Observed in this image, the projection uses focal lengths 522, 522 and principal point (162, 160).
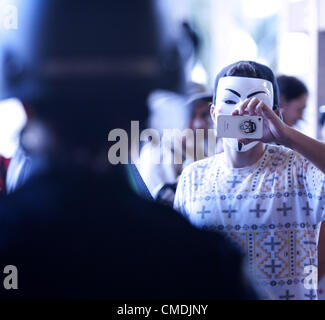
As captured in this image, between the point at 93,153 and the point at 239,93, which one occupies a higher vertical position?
the point at 239,93

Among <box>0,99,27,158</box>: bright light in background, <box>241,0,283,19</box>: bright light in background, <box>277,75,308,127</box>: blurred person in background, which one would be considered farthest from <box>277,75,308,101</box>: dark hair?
<box>0,99,27,158</box>: bright light in background

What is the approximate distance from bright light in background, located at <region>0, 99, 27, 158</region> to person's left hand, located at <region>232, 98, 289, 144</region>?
1.51 ft

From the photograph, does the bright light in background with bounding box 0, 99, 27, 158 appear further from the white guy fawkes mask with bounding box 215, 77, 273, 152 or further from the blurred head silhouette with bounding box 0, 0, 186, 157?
the white guy fawkes mask with bounding box 215, 77, 273, 152

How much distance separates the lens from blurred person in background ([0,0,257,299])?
109 cm

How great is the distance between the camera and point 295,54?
114cm

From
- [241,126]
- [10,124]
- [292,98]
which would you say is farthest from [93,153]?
[292,98]

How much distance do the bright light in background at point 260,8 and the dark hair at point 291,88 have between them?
0.15 metres

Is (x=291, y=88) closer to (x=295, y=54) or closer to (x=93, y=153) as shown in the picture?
(x=295, y=54)

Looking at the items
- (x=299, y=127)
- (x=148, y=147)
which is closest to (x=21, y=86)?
(x=148, y=147)

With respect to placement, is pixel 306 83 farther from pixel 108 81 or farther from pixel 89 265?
pixel 89 265

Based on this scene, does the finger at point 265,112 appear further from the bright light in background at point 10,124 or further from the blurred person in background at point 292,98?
the bright light in background at point 10,124

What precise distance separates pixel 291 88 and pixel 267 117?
0.29 ft

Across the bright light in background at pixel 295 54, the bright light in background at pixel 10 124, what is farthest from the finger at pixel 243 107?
the bright light in background at pixel 10 124

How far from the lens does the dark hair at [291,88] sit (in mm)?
1124
